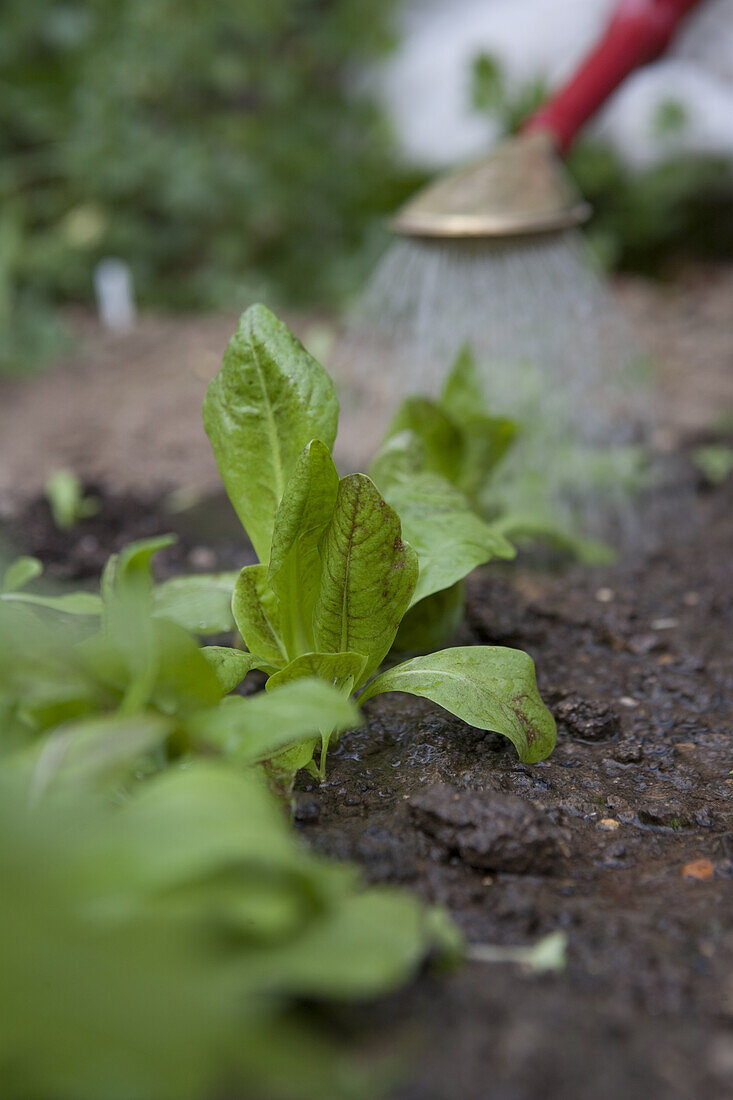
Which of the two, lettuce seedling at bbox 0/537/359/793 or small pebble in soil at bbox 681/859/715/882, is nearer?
lettuce seedling at bbox 0/537/359/793

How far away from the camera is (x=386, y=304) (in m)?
2.97

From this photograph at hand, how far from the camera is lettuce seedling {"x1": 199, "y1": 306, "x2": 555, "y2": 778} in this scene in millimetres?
1110

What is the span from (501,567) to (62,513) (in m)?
1.02

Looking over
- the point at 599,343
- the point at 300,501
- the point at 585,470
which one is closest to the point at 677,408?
the point at 599,343

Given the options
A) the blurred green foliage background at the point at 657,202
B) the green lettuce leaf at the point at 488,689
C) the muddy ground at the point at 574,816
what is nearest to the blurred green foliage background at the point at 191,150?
the blurred green foliage background at the point at 657,202

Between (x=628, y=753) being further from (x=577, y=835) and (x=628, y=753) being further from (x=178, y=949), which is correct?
(x=178, y=949)

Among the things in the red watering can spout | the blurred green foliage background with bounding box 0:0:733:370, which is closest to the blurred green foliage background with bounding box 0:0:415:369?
the blurred green foliage background with bounding box 0:0:733:370

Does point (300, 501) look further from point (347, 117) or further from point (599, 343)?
point (347, 117)

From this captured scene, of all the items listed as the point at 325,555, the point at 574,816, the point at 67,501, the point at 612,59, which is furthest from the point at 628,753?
the point at 612,59

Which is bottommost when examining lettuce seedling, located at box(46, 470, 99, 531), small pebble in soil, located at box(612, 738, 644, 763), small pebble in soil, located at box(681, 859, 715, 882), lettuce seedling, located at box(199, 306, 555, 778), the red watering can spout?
lettuce seedling, located at box(46, 470, 99, 531)

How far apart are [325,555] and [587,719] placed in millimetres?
446

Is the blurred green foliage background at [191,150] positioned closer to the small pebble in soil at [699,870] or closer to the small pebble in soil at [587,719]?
the small pebble in soil at [587,719]

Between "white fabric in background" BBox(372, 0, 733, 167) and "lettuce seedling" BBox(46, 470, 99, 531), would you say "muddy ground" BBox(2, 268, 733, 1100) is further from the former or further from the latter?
"white fabric in background" BBox(372, 0, 733, 167)

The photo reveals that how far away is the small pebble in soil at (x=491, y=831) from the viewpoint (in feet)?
3.14
